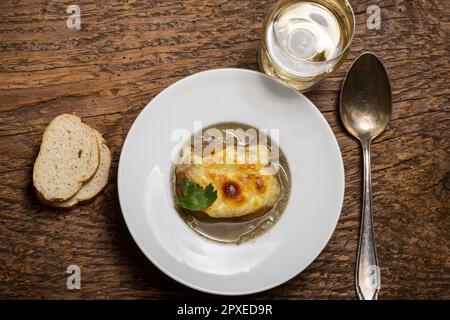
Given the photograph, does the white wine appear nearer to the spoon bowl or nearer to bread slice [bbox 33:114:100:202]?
the spoon bowl

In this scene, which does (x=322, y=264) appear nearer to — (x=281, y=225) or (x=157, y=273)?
(x=281, y=225)

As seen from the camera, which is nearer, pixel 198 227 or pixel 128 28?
pixel 198 227

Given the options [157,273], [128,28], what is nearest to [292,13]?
[128,28]

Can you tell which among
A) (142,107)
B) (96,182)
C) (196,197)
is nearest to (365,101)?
(196,197)

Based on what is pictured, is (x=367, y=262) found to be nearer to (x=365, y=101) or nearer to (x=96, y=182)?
(x=365, y=101)

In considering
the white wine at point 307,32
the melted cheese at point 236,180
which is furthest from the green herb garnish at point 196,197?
the white wine at point 307,32

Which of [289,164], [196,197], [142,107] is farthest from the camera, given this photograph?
[142,107]

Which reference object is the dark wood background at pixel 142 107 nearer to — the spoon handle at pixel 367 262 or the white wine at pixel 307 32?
the spoon handle at pixel 367 262

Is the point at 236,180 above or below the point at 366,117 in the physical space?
below
